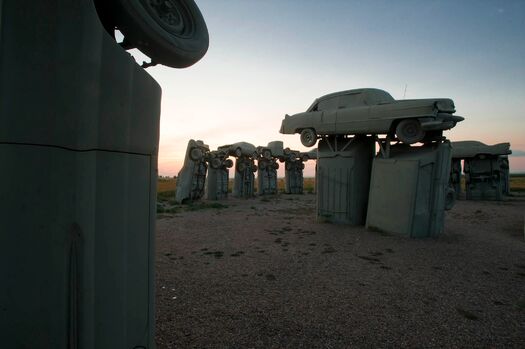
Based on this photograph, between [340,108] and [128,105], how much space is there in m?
9.15

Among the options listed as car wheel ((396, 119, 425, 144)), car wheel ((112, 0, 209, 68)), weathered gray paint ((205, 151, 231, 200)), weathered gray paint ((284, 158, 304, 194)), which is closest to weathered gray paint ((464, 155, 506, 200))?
weathered gray paint ((284, 158, 304, 194))

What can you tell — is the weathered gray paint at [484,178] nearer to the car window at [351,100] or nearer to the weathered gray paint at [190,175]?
the car window at [351,100]

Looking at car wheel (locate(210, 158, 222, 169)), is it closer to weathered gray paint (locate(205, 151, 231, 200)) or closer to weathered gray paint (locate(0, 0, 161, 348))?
weathered gray paint (locate(205, 151, 231, 200))

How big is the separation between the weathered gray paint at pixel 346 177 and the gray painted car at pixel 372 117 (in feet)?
1.98

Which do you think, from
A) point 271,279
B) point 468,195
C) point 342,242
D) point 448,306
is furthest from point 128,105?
point 468,195

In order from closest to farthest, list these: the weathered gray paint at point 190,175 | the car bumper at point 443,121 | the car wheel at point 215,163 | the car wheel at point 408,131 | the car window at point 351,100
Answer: the car bumper at point 443,121
the car wheel at point 408,131
the car window at point 351,100
the weathered gray paint at point 190,175
the car wheel at point 215,163

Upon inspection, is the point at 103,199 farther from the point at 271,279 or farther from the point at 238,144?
the point at 238,144

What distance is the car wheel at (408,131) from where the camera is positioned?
809cm

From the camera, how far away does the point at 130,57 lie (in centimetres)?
141

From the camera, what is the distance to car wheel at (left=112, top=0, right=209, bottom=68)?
1.58m

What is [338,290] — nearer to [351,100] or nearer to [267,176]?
[351,100]

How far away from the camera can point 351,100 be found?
374 inches

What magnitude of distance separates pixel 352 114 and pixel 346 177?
2.12m

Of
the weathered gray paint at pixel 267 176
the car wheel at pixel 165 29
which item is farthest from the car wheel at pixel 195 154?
the car wheel at pixel 165 29
